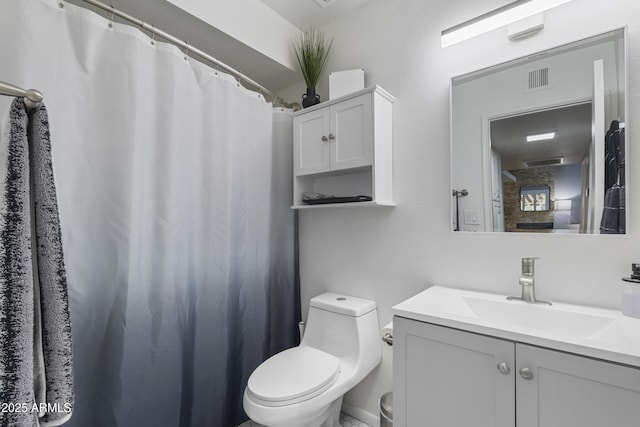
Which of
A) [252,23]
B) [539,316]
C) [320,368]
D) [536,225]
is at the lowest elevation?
[320,368]

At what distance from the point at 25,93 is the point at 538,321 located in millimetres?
1595

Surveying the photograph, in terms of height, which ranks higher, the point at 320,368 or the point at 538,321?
the point at 538,321

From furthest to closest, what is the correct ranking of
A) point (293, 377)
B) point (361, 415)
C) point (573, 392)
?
1. point (361, 415)
2. point (293, 377)
3. point (573, 392)

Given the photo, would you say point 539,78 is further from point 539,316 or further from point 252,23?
point 252,23

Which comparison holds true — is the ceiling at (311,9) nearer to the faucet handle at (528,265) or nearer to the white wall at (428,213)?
the white wall at (428,213)

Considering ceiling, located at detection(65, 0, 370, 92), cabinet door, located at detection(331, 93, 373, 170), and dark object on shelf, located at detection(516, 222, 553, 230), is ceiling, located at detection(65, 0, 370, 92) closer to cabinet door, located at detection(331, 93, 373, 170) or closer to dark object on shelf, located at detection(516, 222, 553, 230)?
cabinet door, located at detection(331, 93, 373, 170)

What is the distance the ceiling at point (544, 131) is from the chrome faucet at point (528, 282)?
0.39 metres

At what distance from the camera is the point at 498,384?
2.76ft

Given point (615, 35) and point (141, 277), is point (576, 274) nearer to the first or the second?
point (615, 35)

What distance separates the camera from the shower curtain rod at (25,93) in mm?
575

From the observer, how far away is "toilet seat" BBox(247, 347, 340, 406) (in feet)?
3.79

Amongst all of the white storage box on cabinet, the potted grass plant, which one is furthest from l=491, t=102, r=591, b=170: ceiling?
the potted grass plant

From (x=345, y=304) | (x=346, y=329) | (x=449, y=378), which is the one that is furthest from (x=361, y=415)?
(x=449, y=378)

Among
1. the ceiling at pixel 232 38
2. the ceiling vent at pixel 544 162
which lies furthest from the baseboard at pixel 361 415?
the ceiling at pixel 232 38
